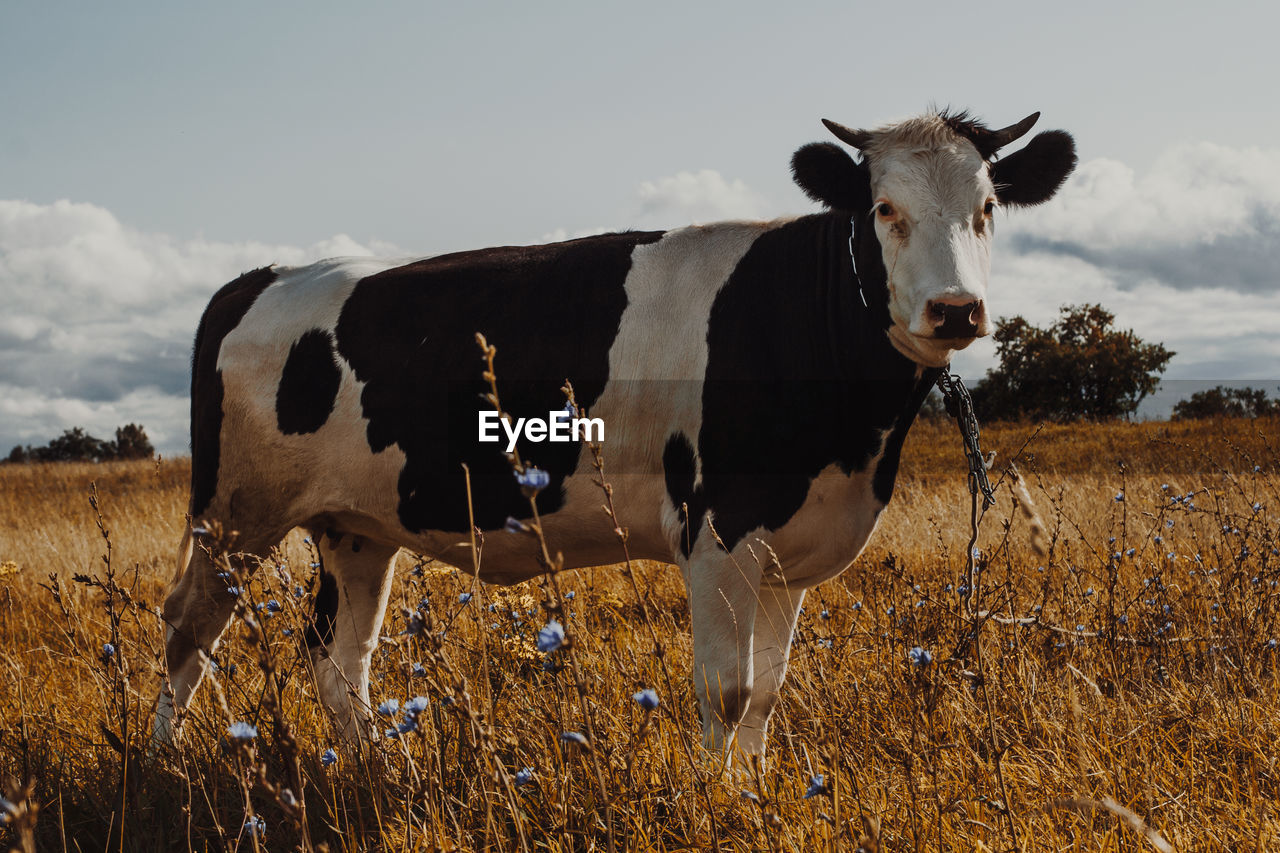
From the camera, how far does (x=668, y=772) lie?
2.83 metres

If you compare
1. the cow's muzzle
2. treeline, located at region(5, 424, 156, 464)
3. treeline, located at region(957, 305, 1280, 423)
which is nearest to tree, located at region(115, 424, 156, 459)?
treeline, located at region(5, 424, 156, 464)

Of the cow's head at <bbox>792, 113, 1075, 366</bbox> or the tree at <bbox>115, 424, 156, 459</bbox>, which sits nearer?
the cow's head at <bbox>792, 113, 1075, 366</bbox>

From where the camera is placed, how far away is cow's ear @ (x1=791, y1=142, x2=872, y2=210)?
3723 millimetres

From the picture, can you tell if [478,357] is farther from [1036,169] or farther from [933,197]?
[1036,169]

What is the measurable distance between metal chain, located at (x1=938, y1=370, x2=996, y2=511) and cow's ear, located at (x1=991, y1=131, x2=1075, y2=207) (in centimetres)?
86

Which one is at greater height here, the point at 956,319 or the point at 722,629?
the point at 956,319

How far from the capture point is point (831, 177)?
3.74 m

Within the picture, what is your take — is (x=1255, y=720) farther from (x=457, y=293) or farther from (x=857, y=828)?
(x=457, y=293)

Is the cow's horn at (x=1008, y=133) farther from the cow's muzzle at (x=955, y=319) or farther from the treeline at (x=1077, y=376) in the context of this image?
the treeline at (x=1077, y=376)

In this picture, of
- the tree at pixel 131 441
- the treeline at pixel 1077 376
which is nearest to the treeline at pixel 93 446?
the tree at pixel 131 441

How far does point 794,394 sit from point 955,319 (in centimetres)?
82

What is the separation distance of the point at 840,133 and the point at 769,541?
168 cm

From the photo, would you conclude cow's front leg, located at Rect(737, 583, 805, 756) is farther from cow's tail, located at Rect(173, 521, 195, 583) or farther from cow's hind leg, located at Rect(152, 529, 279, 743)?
cow's tail, located at Rect(173, 521, 195, 583)

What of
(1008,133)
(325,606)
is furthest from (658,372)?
(325,606)
